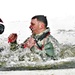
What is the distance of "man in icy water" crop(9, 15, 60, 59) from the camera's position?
192 inches

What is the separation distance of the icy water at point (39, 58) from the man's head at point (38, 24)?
218mm

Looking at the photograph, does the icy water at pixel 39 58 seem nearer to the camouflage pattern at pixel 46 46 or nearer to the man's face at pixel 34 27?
the camouflage pattern at pixel 46 46

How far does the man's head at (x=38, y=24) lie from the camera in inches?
193

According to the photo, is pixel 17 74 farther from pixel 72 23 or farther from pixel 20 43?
pixel 72 23

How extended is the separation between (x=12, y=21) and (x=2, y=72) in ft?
2.34

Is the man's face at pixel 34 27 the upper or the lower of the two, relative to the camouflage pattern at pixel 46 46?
upper

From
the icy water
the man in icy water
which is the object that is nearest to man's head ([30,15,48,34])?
the man in icy water

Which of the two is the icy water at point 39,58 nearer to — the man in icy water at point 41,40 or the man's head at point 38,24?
the man in icy water at point 41,40

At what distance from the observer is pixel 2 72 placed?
195 inches

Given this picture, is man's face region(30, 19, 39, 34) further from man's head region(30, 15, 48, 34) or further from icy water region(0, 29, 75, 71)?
icy water region(0, 29, 75, 71)

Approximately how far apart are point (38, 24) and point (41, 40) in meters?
0.23

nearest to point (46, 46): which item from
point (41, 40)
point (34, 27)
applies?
point (41, 40)

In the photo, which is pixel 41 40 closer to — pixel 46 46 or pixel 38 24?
pixel 46 46

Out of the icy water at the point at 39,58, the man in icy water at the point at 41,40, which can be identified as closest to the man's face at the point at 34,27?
the man in icy water at the point at 41,40
